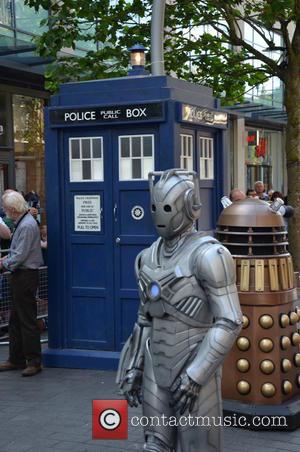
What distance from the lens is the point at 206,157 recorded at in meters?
7.42

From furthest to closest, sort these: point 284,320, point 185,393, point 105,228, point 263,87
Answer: point 263,87 < point 105,228 < point 284,320 < point 185,393

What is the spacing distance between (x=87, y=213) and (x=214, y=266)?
3871 mm

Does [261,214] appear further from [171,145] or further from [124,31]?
[124,31]

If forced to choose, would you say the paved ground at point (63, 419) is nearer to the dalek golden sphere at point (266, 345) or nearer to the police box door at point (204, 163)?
the dalek golden sphere at point (266, 345)

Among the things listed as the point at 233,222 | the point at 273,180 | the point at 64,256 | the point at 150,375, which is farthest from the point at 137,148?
the point at 273,180

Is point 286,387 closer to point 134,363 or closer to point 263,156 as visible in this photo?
point 134,363

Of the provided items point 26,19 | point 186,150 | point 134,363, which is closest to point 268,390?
point 134,363

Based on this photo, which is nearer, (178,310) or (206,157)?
(178,310)

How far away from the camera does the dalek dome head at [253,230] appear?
5.37 m

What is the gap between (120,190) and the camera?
22.9ft

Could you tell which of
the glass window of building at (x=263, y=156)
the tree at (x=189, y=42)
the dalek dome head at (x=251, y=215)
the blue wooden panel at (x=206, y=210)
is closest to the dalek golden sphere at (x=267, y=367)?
the dalek dome head at (x=251, y=215)

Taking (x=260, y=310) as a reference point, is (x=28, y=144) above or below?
above

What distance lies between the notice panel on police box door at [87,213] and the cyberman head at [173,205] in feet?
11.6

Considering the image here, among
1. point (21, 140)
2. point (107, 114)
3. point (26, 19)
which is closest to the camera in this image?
point (107, 114)
